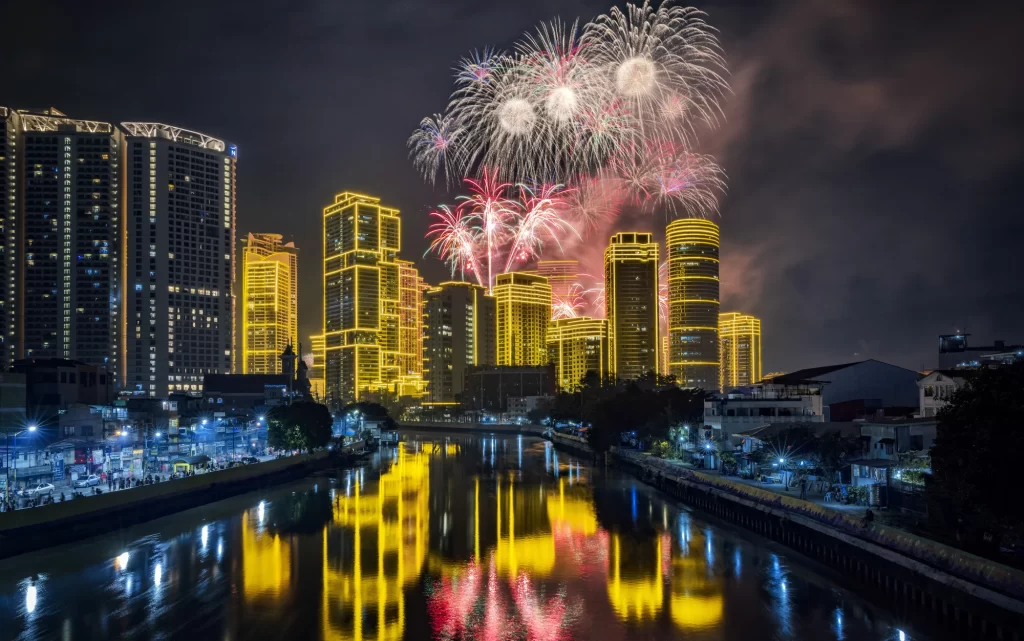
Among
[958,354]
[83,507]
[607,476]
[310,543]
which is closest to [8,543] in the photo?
[83,507]

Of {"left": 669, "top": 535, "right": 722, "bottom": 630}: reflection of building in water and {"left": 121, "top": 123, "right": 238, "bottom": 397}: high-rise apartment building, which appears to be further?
{"left": 121, "top": 123, "right": 238, "bottom": 397}: high-rise apartment building

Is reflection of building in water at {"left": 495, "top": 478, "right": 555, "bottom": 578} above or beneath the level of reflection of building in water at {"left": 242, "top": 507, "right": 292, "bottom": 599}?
beneath

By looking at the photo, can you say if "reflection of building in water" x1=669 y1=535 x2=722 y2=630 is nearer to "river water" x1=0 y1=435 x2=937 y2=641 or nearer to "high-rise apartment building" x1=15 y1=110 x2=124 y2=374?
"river water" x1=0 y1=435 x2=937 y2=641

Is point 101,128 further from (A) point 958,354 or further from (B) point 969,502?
(B) point 969,502

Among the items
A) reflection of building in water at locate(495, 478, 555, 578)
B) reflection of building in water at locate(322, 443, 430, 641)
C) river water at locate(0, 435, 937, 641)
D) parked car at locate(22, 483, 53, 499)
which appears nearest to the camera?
Result: river water at locate(0, 435, 937, 641)

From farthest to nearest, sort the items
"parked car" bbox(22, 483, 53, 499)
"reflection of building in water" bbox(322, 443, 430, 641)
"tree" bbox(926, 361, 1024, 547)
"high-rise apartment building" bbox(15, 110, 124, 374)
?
"high-rise apartment building" bbox(15, 110, 124, 374) < "parked car" bbox(22, 483, 53, 499) < "reflection of building in water" bbox(322, 443, 430, 641) < "tree" bbox(926, 361, 1024, 547)

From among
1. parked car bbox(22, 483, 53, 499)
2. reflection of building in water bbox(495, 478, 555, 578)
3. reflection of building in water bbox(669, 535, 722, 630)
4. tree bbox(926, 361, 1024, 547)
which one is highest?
tree bbox(926, 361, 1024, 547)

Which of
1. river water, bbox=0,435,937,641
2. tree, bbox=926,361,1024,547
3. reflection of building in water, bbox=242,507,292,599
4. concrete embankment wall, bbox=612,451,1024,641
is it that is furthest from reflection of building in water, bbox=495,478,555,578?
tree, bbox=926,361,1024,547

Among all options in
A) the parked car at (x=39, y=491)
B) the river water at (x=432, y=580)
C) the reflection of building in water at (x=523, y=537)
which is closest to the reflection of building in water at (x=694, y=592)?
the river water at (x=432, y=580)

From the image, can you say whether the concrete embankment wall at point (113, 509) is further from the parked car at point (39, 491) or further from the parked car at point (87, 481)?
the parked car at point (87, 481)
